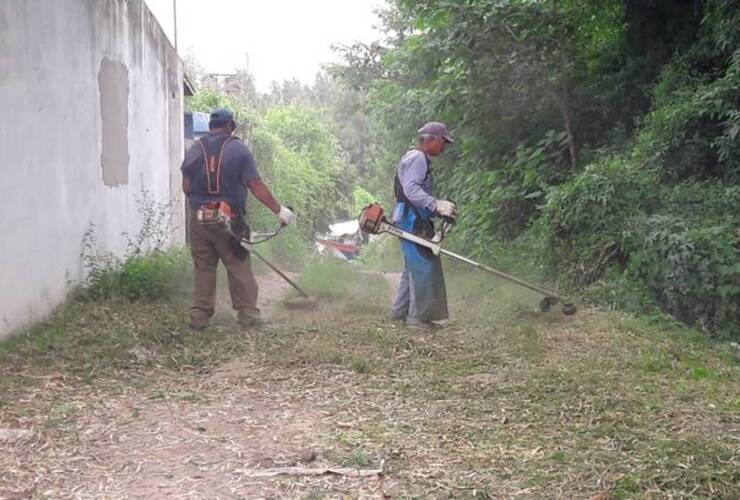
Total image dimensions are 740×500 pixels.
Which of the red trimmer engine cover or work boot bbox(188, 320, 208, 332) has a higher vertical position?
the red trimmer engine cover

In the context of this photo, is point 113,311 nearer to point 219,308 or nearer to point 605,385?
point 219,308

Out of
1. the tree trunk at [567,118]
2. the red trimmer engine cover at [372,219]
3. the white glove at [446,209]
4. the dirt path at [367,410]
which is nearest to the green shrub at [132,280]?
the dirt path at [367,410]

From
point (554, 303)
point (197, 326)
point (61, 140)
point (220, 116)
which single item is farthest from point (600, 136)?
point (61, 140)

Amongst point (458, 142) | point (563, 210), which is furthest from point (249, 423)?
point (458, 142)

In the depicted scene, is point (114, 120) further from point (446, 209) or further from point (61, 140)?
point (446, 209)

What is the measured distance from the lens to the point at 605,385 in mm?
4953

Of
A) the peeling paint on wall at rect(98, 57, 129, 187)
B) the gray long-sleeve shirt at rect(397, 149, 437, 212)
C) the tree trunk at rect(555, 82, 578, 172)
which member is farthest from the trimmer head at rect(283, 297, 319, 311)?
Result: the tree trunk at rect(555, 82, 578, 172)

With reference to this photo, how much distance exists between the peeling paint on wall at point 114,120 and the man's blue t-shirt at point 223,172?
1609 mm

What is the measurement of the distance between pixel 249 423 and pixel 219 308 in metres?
3.28

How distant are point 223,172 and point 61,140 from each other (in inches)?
53.3

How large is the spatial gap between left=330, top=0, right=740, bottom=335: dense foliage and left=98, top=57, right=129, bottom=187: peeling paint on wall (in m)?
3.58

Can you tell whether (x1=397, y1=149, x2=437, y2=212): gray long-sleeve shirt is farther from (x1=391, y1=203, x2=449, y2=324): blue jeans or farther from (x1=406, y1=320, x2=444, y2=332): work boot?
(x1=406, y1=320, x2=444, y2=332): work boot

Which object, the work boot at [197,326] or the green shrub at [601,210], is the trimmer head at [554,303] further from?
the work boot at [197,326]

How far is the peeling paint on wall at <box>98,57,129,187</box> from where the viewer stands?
315 inches
